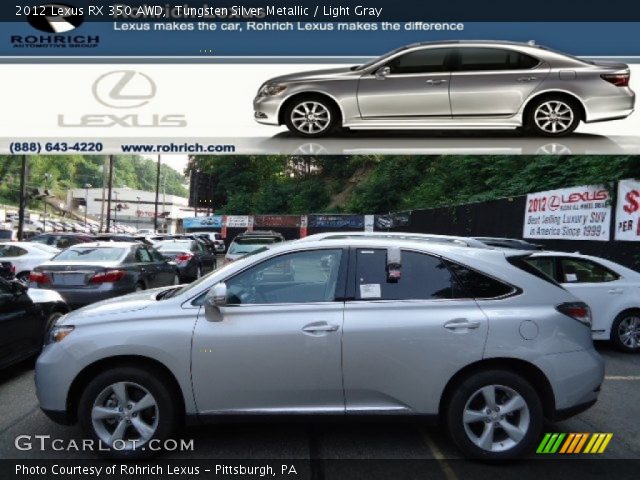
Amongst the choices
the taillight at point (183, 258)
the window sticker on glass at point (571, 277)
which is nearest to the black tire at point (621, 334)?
the window sticker on glass at point (571, 277)

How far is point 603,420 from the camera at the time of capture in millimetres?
4684

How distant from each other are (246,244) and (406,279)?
9.87 meters

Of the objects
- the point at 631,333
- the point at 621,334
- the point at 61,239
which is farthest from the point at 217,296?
the point at 61,239

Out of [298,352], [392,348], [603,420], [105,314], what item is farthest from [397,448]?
[105,314]

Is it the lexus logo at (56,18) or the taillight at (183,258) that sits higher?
the lexus logo at (56,18)

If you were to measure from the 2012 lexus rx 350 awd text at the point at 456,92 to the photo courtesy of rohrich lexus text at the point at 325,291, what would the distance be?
0.02 metres

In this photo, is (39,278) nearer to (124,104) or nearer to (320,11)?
(124,104)

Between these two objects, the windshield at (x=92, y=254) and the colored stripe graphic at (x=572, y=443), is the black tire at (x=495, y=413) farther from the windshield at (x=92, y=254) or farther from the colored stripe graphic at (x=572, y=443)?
the windshield at (x=92, y=254)

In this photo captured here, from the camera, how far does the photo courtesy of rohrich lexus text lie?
373 centimetres

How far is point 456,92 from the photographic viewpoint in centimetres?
457

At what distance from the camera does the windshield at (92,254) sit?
9406 millimetres

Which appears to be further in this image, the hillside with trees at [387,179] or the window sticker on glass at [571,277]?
the hillside with trees at [387,179]

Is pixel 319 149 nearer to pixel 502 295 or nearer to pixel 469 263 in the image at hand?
pixel 469 263

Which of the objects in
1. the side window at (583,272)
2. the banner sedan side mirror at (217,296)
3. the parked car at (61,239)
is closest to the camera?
the banner sedan side mirror at (217,296)
